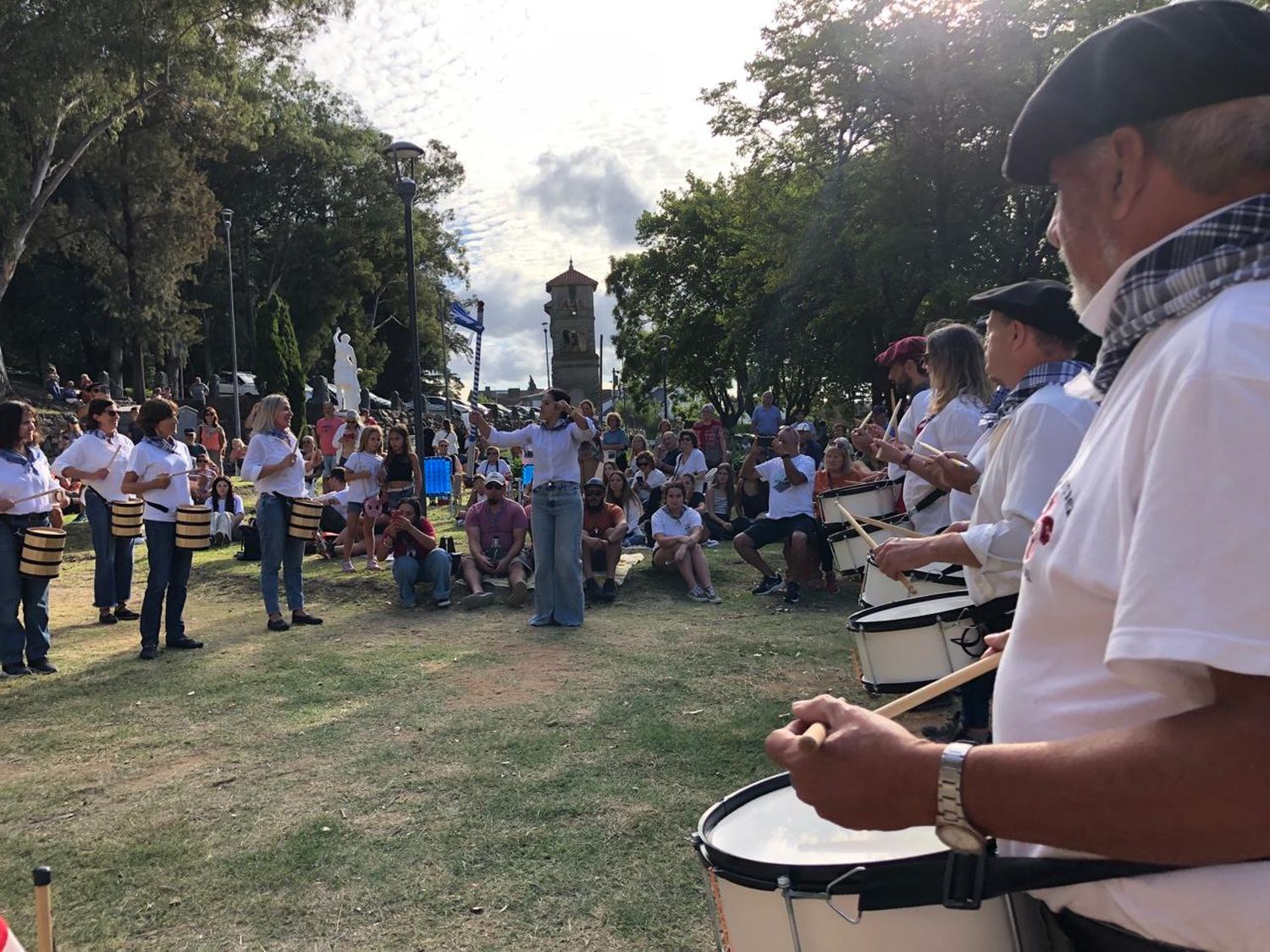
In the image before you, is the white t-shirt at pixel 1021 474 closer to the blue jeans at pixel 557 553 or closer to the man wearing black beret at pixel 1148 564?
the man wearing black beret at pixel 1148 564

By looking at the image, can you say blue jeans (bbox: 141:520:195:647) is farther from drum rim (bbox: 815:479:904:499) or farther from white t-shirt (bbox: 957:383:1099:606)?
white t-shirt (bbox: 957:383:1099:606)

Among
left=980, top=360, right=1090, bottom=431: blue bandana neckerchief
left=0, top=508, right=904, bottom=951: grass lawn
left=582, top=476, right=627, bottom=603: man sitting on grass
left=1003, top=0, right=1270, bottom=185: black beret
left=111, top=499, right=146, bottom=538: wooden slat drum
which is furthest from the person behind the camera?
left=582, top=476, right=627, bottom=603: man sitting on grass

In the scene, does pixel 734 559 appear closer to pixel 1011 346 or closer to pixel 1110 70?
pixel 1011 346

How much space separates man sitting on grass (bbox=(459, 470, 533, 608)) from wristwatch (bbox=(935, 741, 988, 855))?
8.98m

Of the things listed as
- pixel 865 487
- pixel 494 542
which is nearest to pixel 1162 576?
pixel 865 487

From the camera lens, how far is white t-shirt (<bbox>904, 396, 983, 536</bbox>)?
177 inches

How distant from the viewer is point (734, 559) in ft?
40.1

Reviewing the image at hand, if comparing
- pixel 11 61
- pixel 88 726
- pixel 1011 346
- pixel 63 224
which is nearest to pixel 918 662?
pixel 1011 346

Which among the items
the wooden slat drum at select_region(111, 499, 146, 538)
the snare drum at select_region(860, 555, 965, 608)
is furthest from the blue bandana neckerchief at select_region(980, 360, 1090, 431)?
the wooden slat drum at select_region(111, 499, 146, 538)

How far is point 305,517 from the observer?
8.32m

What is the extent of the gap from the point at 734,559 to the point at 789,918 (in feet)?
35.5

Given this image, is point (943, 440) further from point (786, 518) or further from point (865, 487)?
point (786, 518)

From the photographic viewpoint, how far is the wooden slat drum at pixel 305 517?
830cm

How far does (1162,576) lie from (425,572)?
9.65 metres
